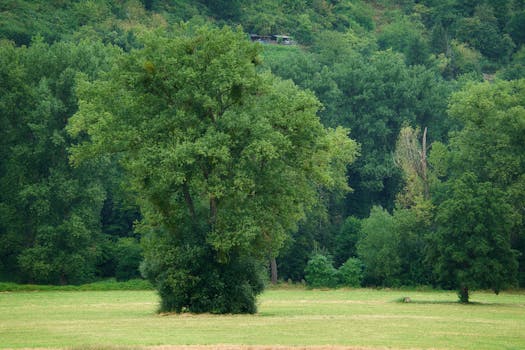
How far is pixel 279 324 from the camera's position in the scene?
46156 millimetres

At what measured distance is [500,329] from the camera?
4541 cm

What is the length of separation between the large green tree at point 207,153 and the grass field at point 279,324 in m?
2.53

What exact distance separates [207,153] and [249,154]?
2333 millimetres

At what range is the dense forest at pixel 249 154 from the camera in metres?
53.1

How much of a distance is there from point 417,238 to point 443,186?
5.35m

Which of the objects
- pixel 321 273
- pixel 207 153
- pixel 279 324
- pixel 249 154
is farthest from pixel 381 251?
pixel 279 324

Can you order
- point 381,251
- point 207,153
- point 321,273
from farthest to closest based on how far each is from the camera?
point 321,273 → point 381,251 → point 207,153

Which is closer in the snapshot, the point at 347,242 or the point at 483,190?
the point at 483,190

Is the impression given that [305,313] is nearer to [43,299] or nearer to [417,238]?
[43,299]

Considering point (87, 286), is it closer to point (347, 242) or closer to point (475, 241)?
point (347, 242)

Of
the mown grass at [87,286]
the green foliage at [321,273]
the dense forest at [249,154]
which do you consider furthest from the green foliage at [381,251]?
the mown grass at [87,286]

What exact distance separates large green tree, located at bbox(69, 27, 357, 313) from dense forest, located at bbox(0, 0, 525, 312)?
11cm

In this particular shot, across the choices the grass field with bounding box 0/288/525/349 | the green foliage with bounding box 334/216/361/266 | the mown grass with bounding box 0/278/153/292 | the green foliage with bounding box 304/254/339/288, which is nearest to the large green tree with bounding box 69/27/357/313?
the grass field with bounding box 0/288/525/349

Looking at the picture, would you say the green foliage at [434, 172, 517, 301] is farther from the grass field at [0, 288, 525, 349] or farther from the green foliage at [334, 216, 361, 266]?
the green foliage at [334, 216, 361, 266]
